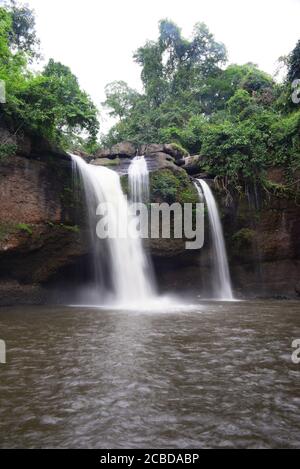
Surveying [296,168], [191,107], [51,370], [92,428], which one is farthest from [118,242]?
[191,107]

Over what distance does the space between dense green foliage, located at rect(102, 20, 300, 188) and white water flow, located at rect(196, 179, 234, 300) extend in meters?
1.25

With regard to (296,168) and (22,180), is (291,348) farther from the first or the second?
(296,168)

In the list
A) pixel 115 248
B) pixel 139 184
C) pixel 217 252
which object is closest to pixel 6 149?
pixel 115 248

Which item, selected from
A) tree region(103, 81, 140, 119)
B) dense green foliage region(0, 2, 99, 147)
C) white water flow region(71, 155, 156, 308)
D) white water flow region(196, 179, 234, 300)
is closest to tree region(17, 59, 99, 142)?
dense green foliage region(0, 2, 99, 147)

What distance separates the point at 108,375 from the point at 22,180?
8868 mm

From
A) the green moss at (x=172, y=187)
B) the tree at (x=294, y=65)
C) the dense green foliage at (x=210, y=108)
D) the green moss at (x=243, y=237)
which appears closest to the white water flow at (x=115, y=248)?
the green moss at (x=172, y=187)

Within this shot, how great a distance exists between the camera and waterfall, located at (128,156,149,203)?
14039 millimetres

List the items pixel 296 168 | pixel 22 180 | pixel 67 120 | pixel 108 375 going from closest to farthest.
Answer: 1. pixel 108 375
2. pixel 22 180
3. pixel 67 120
4. pixel 296 168

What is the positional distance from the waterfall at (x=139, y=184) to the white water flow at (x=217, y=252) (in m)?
2.35

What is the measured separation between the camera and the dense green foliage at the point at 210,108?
15.0m

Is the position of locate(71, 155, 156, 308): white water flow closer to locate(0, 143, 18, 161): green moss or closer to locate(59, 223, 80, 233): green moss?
locate(59, 223, 80, 233): green moss

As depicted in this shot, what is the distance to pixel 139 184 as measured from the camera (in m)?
14.2

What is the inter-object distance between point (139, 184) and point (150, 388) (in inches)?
440

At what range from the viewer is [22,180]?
37.5 feet
